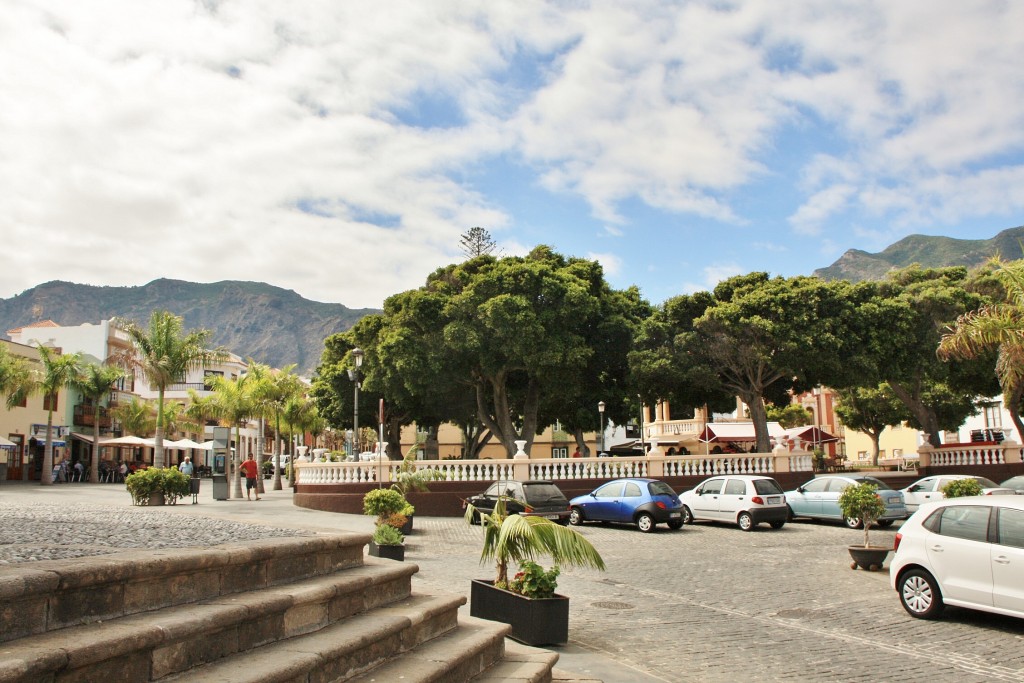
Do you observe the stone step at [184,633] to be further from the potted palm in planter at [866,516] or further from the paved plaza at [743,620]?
the potted palm in planter at [866,516]

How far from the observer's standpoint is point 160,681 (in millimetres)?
4109

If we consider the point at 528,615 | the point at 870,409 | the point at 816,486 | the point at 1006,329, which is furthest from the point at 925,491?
the point at 870,409

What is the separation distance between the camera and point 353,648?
17.0 ft

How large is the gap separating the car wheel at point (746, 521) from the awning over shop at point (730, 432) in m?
24.3

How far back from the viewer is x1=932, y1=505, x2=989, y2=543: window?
365 inches

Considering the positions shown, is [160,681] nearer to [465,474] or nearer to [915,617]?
[915,617]

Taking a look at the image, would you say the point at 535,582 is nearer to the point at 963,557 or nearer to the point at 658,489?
the point at 963,557

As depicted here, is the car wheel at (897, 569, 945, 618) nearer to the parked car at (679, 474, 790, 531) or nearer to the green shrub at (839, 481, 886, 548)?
the green shrub at (839, 481, 886, 548)

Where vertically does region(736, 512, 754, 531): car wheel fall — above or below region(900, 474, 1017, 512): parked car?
below

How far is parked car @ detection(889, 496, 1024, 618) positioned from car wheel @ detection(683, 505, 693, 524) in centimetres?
1043

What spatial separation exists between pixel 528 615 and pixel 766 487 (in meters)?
14.8

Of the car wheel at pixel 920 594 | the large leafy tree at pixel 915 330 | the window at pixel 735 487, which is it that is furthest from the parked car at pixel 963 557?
the large leafy tree at pixel 915 330

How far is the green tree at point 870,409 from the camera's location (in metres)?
52.8

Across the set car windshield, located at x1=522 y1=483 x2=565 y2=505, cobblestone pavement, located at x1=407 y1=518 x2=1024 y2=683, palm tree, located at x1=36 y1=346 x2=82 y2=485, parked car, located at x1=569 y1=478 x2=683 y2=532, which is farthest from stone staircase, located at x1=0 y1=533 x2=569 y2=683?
palm tree, located at x1=36 y1=346 x2=82 y2=485
